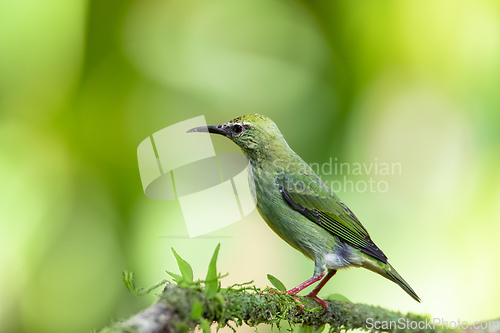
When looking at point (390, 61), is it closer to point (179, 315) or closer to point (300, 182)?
point (300, 182)

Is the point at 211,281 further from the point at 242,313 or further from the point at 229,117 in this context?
the point at 229,117

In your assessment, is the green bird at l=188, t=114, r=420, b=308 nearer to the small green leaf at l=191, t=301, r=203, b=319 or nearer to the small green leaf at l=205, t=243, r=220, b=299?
the small green leaf at l=205, t=243, r=220, b=299

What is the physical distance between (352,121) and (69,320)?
3649 mm

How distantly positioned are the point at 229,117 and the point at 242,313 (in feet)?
10.6

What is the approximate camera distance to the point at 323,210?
357 cm

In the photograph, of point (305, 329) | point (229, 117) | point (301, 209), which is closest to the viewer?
point (305, 329)

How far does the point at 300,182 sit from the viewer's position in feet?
11.8

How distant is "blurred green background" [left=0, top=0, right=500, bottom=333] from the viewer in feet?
14.5

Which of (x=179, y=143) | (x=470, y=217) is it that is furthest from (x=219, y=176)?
(x=470, y=217)

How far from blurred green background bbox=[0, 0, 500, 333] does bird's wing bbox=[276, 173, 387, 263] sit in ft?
3.67

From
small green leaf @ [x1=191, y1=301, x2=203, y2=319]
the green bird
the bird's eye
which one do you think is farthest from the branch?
the bird's eye

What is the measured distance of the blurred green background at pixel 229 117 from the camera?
442cm

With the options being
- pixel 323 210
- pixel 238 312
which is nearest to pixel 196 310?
pixel 238 312

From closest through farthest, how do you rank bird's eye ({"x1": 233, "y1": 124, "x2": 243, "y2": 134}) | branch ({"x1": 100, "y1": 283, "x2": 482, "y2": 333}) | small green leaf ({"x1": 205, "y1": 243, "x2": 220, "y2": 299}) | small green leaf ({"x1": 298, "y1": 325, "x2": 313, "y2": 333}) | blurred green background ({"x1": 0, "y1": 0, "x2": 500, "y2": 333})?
branch ({"x1": 100, "y1": 283, "x2": 482, "y2": 333}) < small green leaf ({"x1": 205, "y1": 243, "x2": 220, "y2": 299}) < small green leaf ({"x1": 298, "y1": 325, "x2": 313, "y2": 333}) < bird's eye ({"x1": 233, "y1": 124, "x2": 243, "y2": 134}) < blurred green background ({"x1": 0, "y1": 0, "x2": 500, "y2": 333})
